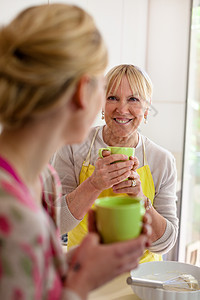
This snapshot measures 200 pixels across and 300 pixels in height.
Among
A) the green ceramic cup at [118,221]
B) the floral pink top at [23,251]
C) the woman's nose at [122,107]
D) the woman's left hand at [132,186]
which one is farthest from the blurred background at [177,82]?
the floral pink top at [23,251]

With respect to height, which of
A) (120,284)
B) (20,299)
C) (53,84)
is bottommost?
(120,284)

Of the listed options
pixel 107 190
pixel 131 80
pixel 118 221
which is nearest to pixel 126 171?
pixel 107 190

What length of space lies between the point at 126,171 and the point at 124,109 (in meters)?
0.27

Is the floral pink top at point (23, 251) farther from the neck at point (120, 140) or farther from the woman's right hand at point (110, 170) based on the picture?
the neck at point (120, 140)

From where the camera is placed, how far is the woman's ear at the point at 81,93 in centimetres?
66

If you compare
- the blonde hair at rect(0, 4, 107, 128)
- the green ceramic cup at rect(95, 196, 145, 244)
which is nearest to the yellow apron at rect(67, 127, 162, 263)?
the green ceramic cup at rect(95, 196, 145, 244)

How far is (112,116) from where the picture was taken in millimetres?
1506

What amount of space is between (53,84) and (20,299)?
32 centimetres

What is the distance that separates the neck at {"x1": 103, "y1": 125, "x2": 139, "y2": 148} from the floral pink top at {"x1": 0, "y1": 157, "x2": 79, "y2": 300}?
979 mm

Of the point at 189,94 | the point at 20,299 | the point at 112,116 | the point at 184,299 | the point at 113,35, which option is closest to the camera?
the point at 20,299

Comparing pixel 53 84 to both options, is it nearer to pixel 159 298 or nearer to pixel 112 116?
pixel 159 298

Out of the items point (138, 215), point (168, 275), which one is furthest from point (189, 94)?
point (138, 215)

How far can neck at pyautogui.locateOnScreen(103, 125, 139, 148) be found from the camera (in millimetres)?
1560

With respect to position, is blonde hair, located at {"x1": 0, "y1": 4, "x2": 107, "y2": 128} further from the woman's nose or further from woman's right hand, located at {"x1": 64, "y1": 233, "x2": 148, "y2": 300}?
the woman's nose
